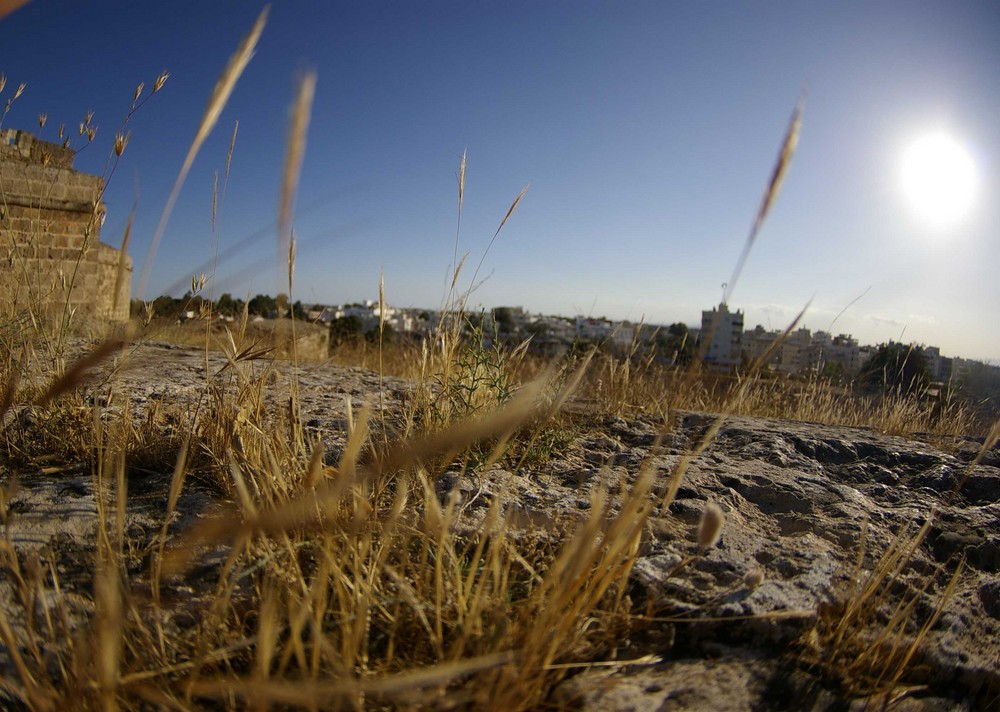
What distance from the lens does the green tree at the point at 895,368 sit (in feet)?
16.1

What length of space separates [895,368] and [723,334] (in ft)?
7.42

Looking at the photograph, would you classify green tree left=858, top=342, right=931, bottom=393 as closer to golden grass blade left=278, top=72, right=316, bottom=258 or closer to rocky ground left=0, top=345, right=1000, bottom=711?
rocky ground left=0, top=345, right=1000, bottom=711

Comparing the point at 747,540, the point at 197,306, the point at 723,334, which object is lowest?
the point at 747,540

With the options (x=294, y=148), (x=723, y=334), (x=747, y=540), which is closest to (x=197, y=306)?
(x=294, y=148)

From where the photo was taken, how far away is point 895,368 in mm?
5012

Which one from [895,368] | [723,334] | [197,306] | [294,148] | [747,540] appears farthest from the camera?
[723,334]

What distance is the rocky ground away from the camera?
834mm

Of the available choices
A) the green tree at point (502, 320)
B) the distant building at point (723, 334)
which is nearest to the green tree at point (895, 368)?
the distant building at point (723, 334)

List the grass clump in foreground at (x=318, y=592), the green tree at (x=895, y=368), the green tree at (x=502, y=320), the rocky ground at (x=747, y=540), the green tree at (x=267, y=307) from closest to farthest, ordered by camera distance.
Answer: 1. the grass clump in foreground at (x=318, y=592)
2. the rocky ground at (x=747, y=540)
3. the green tree at (x=267, y=307)
4. the green tree at (x=502, y=320)
5. the green tree at (x=895, y=368)

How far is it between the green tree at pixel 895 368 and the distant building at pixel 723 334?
1.21 m

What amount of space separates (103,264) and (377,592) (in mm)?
9252

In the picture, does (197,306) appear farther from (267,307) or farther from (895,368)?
(895,368)

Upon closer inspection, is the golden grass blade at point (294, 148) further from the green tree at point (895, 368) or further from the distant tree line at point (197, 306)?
the green tree at point (895, 368)

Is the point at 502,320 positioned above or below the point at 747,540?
above
